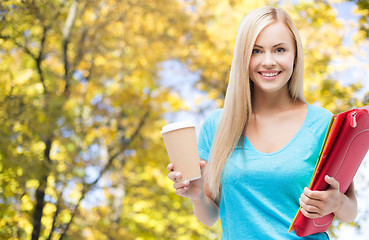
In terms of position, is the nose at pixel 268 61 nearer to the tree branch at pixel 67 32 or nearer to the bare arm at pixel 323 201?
the bare arm at pixel 323 201

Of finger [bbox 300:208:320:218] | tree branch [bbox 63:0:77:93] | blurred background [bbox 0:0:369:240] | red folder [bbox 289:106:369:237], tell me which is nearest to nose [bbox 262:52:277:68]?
red folder [bbox 289:106:369:237]

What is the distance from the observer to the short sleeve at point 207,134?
52.2 inches

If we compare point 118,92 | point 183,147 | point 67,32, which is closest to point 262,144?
point 183,147

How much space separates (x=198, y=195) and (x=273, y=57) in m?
0.47

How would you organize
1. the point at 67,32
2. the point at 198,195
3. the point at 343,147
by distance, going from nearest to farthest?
the point at 343,147
the point at 198,195
the point at 67,32

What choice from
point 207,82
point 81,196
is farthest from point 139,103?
point 81,196

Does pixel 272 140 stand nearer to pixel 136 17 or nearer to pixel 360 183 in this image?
pixel 360 183

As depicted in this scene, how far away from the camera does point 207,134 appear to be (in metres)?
1.36

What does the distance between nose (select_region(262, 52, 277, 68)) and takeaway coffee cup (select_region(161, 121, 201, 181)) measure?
276 millimetres

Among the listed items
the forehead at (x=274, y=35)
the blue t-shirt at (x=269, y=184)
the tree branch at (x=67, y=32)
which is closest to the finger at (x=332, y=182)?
the blue t-shirt at (x=269, y=184)

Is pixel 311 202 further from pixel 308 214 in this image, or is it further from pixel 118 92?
pixel 118 92

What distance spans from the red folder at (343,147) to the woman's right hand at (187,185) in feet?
1.20

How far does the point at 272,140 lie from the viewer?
47.4 inches

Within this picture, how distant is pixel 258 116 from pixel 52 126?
3.05 meters
